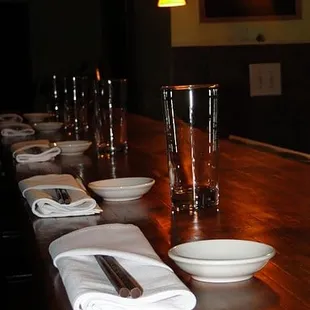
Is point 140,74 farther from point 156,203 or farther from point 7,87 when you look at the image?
point 156,203

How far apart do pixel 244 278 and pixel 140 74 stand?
17.5 feet

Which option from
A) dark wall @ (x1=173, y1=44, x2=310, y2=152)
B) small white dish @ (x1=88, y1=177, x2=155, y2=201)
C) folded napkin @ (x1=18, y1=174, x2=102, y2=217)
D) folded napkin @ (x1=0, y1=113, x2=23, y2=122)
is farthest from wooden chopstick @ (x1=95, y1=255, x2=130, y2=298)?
dark wall @ (x1=173, y1=44, x2=310, y2=152)

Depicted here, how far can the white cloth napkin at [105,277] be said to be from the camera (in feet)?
3.18

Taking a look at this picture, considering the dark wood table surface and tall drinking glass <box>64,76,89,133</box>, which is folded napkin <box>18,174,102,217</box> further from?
tall drinking glass <box>64,76,89,133</box>

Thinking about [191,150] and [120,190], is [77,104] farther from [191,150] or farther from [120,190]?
[191,150]

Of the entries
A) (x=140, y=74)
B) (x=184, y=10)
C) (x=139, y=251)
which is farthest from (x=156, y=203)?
(x=140, y=74)

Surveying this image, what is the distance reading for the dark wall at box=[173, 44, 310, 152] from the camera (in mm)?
5371

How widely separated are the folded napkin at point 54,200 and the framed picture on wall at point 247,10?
3550 mm

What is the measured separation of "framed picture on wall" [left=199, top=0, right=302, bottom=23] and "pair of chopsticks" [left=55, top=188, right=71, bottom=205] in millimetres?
3598

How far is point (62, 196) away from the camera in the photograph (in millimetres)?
1762

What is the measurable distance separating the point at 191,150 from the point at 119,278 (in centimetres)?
69

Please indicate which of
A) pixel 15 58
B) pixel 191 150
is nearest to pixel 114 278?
pixel 191 150

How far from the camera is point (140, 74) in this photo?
639 centimetres

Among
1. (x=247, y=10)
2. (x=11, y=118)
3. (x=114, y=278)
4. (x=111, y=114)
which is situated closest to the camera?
(x=114, y=278)
